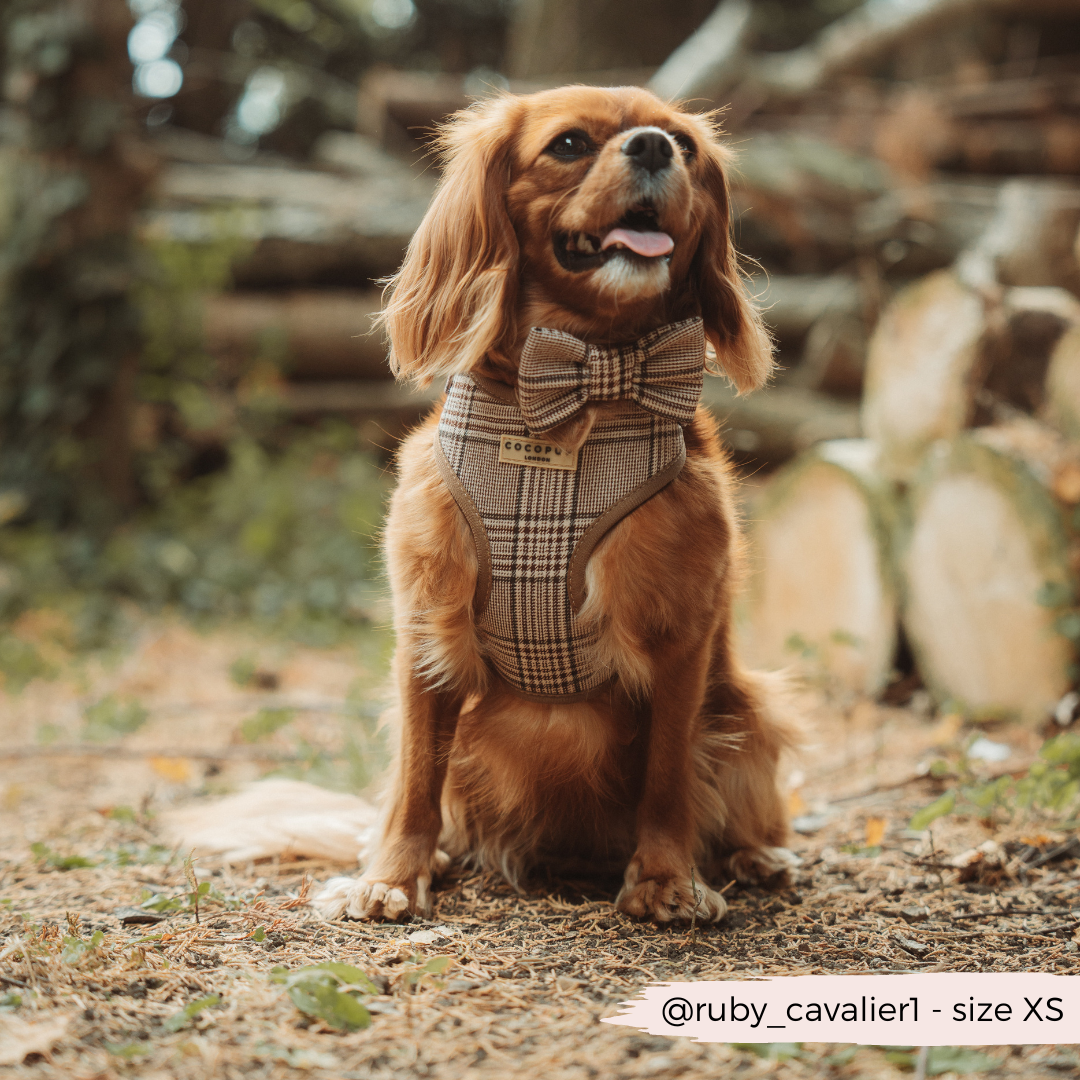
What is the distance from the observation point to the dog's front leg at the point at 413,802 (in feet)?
7.01

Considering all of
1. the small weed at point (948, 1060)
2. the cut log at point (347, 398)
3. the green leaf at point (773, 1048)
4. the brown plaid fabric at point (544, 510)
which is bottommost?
the green leaf at point (773, 1048)

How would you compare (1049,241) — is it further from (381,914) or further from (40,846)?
(40,846)

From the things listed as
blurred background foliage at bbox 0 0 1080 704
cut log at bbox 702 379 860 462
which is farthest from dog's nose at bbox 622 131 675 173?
cut log at bbox 702 379 860 462

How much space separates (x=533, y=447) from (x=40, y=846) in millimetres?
1560

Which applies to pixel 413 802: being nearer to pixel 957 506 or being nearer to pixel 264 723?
pixel 264 723

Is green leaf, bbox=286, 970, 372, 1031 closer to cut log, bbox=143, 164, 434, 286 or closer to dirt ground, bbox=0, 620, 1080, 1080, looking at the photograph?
dirt ground, bbox=0, 620, 1080, 1080

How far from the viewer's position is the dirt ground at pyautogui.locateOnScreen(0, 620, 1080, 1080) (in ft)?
4.68

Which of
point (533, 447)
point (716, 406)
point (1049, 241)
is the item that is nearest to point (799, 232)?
point (716, 406)

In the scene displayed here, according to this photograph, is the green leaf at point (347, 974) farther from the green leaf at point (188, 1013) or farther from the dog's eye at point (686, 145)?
the dog's eye at point (686, 145)

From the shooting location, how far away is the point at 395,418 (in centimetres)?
715

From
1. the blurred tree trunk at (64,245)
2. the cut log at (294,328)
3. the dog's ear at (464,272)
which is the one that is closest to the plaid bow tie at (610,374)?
the dog's ear at (464,272)
